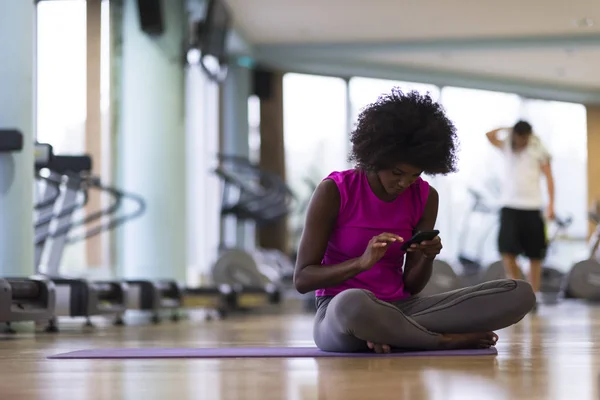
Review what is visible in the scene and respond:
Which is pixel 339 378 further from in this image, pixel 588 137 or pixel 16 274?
pixel 588 137

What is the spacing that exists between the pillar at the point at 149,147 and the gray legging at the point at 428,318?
473 cm

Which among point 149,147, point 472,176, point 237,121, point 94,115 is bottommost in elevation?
point 149,147

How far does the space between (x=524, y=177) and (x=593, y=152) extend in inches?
352

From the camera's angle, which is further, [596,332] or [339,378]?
[596,332]

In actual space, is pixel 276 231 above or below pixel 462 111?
below

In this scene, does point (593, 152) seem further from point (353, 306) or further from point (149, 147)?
point (353, 306)

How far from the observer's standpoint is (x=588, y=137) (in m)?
14.8

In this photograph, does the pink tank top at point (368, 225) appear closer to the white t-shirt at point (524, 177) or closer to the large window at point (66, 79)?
the white t-shirt at point (524, 177)

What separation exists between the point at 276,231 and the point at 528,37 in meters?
3.76

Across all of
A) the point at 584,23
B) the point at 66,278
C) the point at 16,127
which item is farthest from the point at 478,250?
the point at 16,127

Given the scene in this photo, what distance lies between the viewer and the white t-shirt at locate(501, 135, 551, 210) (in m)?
6.33

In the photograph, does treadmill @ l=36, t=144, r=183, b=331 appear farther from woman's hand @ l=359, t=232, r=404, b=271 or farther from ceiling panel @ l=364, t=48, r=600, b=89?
ceiling panel @ l=364, t=48, r=600, b=89

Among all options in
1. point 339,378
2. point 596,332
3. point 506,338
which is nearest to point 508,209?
point 596,332

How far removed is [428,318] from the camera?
2688 millimetres
